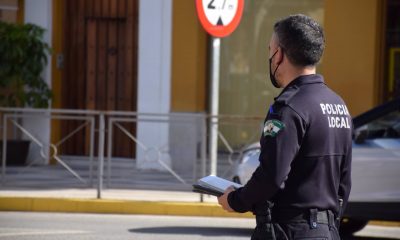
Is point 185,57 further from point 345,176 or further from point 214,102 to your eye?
point 345,176

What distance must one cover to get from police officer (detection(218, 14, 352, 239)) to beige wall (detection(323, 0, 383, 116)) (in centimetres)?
1158

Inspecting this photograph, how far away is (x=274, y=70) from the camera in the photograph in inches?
163

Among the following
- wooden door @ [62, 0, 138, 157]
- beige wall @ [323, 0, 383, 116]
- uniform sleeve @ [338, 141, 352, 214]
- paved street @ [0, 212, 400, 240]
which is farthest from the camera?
wooden door @ [62, 0, 138, 157]

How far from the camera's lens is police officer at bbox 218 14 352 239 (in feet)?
12.7

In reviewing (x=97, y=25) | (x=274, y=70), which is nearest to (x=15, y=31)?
(x=97, y=25)

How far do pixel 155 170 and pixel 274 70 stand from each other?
355 inches

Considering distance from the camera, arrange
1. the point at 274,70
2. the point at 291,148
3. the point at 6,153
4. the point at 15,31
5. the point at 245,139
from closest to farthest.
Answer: the point at 291,148, the point at 274,70, the point at 245,139, the point at 6,153, the point at 15,31

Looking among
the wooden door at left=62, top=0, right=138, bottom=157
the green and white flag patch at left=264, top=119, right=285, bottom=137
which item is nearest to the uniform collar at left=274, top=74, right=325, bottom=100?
the green and white flag patch at left=264, top=119, right=285, bottom=137

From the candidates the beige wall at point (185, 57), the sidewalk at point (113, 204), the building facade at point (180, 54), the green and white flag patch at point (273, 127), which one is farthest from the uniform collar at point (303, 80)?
the beige wall at point (185, 57)

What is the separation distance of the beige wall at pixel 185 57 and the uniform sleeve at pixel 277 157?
1220 centimetres

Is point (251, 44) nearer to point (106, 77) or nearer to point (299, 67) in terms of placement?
point (106, 77)

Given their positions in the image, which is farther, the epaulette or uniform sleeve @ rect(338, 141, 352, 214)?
uniform sleeve @ rect(338, 141, 352, 214)

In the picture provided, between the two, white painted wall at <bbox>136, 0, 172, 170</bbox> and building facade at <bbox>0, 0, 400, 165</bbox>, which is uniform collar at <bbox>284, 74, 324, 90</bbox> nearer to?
building facade at <bbox>0, 0, 400, 165</bbox>

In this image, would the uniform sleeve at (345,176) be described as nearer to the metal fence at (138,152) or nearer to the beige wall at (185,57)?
the metal fence at (138,152)
